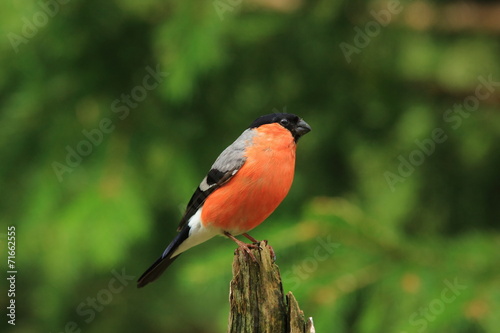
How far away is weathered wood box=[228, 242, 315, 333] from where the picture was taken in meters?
4.02

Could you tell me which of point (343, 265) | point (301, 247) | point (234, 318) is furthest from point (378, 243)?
point (234, 318)

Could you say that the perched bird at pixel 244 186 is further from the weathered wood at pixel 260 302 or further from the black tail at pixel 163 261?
the weathered wood at pixel 260 302

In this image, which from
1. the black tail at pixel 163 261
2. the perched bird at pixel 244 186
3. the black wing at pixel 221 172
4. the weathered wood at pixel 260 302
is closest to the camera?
the weathered wood at pixel 260 302

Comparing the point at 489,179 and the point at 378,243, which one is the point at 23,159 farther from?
the point at 489,179

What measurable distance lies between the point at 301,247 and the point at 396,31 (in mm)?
2551

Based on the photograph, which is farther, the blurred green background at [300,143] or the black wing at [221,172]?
the blurred green background at [300,143]

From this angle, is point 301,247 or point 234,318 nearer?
point 234,318

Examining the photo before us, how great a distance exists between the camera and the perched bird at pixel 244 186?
468 cm

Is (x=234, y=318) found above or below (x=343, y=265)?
above

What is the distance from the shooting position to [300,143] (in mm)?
7359

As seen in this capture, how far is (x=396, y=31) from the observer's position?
7.32 metres

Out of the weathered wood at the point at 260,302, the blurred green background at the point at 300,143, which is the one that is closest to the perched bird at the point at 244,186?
the weathered wood at the point at 260,302

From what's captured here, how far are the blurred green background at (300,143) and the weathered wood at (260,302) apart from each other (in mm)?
1399

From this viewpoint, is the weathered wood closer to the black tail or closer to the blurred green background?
the black tail
